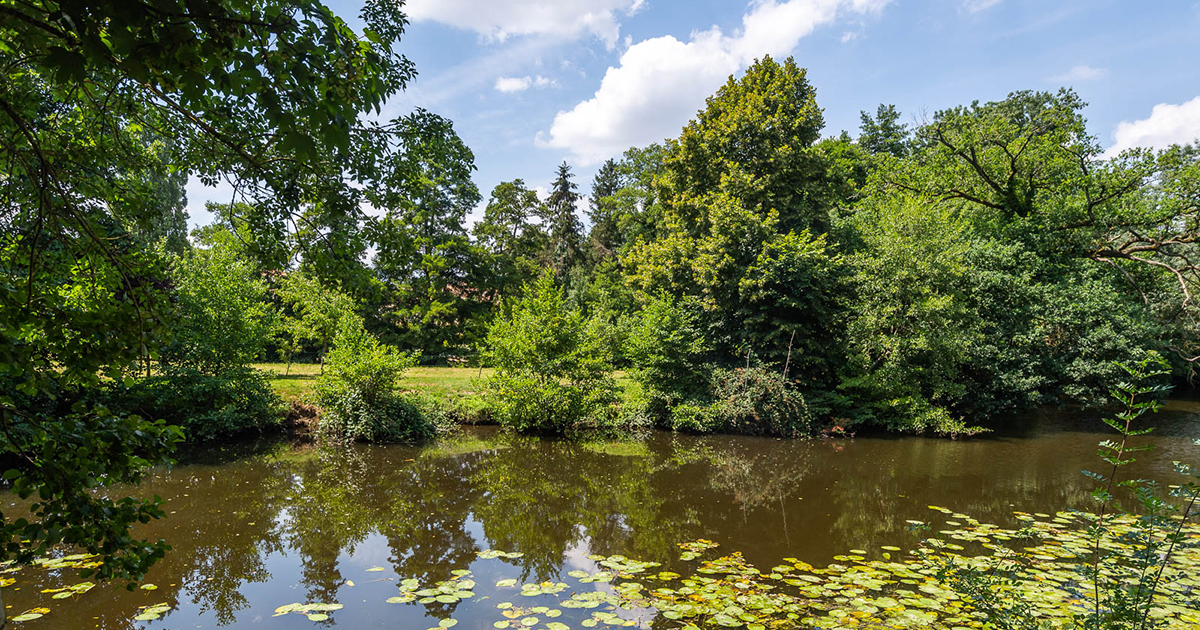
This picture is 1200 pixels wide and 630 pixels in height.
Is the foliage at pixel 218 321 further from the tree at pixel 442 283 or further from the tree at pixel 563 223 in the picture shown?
the tree at pixel 563 223

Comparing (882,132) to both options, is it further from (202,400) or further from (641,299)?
(202,400)

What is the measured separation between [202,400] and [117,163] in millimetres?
9703

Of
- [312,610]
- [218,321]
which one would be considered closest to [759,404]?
[312,610]

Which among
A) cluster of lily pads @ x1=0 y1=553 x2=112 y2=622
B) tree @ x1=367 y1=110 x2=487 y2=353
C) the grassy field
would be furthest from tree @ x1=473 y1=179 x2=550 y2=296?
cluster of lily pads @ x1=0 y1=553 x2=112 y2=622

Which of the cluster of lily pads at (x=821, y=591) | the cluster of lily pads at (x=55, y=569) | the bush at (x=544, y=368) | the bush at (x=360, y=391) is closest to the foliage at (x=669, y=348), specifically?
the bush at (x=544, y=368)

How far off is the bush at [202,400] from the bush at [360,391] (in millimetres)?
1293

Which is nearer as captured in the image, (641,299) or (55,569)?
(55,569)

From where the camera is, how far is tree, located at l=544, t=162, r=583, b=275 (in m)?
32.6

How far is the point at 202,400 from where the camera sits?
11.7 metres

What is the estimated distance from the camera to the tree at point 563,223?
32594mm

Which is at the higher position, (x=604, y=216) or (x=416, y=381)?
(x=604, y=216)

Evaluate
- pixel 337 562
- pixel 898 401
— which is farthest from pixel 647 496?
pixel 898 401

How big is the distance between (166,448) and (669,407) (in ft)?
45.7

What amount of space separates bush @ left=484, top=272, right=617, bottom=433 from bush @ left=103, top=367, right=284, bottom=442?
5.27m
